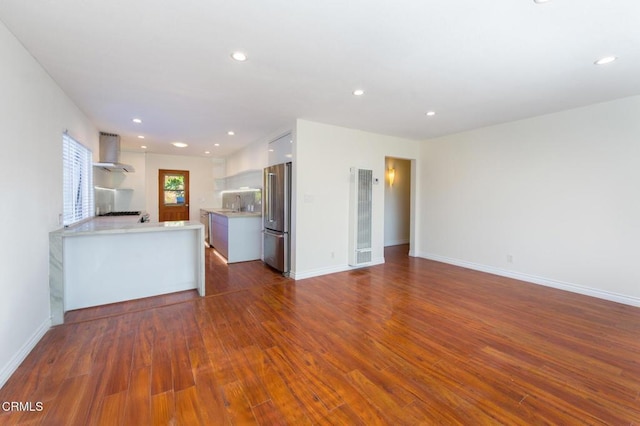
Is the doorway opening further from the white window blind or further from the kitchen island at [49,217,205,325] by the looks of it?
the white window blind

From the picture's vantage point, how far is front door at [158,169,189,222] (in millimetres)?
7664

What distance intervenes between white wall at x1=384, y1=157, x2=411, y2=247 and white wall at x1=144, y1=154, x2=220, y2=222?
533 centimetres

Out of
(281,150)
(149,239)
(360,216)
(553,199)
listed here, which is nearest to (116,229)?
(149,239)

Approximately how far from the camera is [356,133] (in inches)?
191

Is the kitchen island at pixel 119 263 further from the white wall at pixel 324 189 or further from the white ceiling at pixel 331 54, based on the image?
the white ceiling at pixel 331 54

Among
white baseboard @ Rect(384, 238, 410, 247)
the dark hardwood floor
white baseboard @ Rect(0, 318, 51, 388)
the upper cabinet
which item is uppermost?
the upper cabinet

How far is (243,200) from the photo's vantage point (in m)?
6.93

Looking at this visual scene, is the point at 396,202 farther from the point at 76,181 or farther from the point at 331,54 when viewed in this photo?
the point at 76,181

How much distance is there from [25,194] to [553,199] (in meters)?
6.18

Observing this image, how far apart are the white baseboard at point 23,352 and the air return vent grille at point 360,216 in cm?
398

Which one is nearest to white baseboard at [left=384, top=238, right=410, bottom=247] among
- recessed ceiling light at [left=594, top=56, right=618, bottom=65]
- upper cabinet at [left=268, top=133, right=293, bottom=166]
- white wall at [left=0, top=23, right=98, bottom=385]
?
upper cabinet at [left=268, top=133, right=293, bottom=166]

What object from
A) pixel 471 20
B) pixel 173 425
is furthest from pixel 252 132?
pixel 173 425

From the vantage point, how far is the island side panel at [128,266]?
3.05 m

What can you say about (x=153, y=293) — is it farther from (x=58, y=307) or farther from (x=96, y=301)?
(x=58, y=307)
